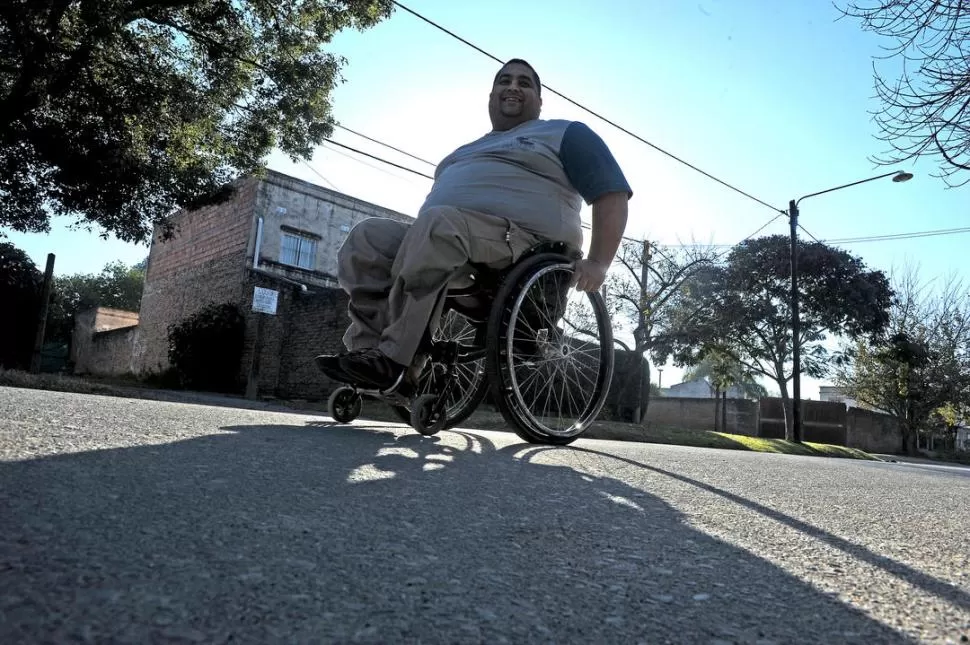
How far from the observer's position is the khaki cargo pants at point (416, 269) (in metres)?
2.38

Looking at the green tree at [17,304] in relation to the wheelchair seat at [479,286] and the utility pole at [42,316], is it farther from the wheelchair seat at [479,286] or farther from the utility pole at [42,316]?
the wheelchair seat at [479,286]

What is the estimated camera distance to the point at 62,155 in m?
10.7

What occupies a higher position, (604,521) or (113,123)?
(113,123)

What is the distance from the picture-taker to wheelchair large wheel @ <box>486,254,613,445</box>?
8.00 feet

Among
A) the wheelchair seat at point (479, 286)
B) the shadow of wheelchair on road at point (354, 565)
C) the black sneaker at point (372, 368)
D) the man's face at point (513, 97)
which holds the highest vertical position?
the man's face at point (513, 97)

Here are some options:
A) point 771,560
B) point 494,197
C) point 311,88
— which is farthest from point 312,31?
point 771,560

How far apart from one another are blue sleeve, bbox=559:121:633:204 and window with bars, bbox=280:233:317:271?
55.9 ft

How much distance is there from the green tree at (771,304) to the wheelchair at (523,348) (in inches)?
737

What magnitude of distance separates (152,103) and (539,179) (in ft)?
33.7

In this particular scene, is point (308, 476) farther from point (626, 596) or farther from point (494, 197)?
point (494, 197)

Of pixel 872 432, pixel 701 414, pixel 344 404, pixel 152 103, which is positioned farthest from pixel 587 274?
pixel 872 432

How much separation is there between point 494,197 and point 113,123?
34.8ft

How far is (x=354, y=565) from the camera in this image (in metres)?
0.85

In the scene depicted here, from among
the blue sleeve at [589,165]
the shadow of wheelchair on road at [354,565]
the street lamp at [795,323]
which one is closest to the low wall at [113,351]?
the street lamp at [795,323]
